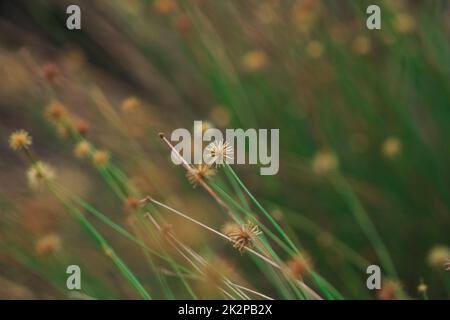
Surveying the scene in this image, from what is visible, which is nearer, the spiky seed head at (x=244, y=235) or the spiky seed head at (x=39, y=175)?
the spiky seed head at (x=244, y=235)

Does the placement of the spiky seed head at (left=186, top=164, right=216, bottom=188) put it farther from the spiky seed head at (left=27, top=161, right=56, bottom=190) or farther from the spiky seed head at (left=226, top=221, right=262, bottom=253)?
the spiky seed head at (left=27, top=161, right=56, bottom=190)

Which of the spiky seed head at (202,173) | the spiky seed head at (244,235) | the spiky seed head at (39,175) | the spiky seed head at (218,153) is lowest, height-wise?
the spiky seed head at (244,235)

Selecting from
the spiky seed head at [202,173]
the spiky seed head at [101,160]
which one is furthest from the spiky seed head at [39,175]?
the spiky seed head at [202,173]

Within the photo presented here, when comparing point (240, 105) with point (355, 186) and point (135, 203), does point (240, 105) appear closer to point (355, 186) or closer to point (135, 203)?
point (355, 186)

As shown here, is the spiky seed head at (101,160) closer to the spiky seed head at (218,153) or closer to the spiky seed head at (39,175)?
the spiky seed head at (39,175)

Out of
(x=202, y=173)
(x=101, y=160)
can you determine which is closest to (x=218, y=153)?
(x=202, y=173)

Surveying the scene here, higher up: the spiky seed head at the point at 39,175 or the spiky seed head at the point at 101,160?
the spiky seed head at the point at 101,160

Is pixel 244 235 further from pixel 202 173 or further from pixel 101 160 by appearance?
pixel 101 160

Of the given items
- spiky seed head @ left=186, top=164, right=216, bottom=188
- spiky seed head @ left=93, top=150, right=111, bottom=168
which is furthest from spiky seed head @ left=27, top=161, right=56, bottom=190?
spiky seed head @ left=186, top=164, right=216, bottom=188
